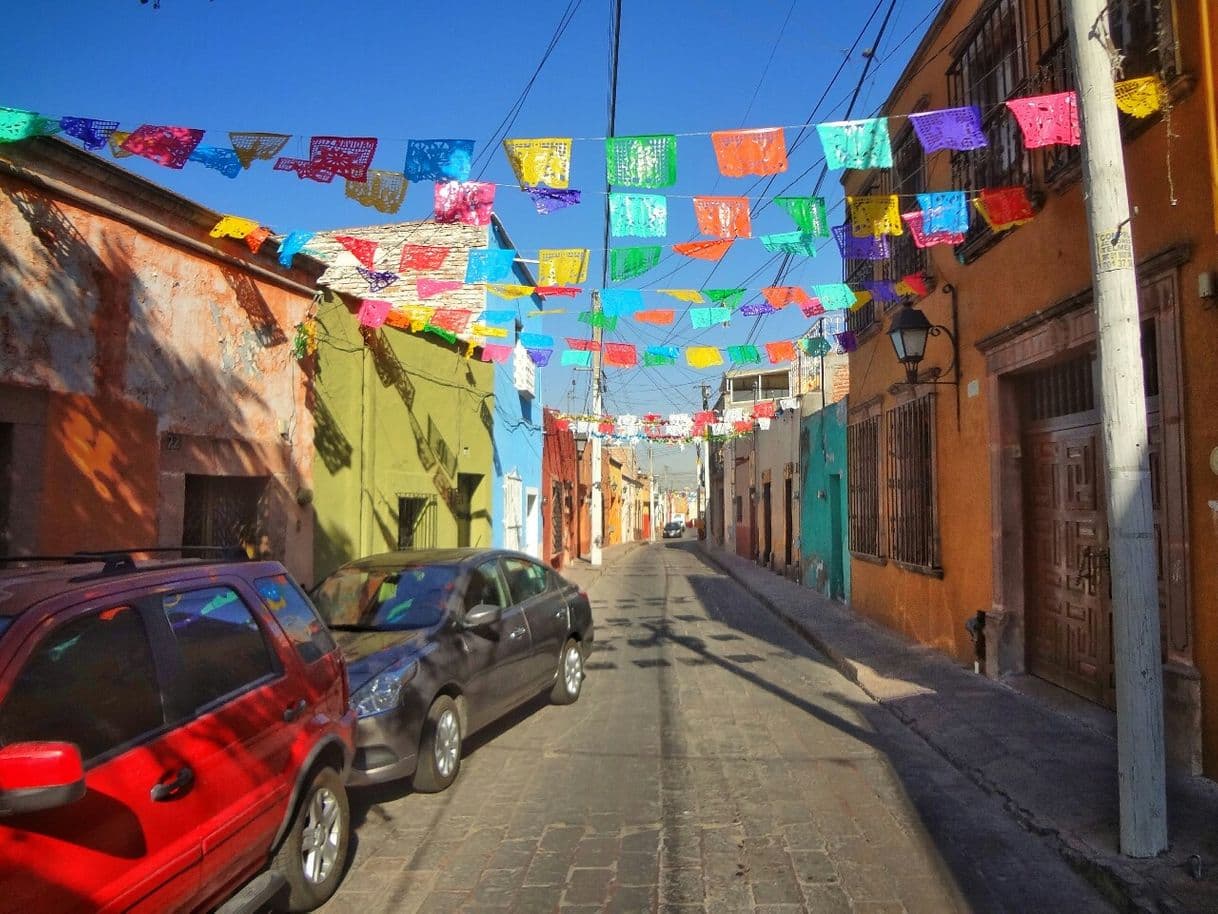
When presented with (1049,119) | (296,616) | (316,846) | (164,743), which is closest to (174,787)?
(164,743)

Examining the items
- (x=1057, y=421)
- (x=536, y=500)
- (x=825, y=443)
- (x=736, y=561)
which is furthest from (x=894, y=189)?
(x=736, y=561)

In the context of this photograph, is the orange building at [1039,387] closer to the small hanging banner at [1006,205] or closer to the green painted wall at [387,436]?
the small hanging banner at [1006,205]

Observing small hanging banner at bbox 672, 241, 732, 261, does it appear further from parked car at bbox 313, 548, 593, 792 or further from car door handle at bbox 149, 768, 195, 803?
car door handle at bbox 149, 768, 195, 803

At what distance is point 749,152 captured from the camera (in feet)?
24.1

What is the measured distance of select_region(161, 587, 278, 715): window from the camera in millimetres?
3350

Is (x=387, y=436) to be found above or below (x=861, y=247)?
below

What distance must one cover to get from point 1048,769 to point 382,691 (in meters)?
4.23

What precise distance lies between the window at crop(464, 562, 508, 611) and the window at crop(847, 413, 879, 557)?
7861 mm

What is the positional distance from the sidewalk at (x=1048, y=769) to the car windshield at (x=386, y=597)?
3.84 metres

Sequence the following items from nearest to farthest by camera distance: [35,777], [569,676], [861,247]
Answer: [35,777], [569,676], [861,247]

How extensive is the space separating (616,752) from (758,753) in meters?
1.04

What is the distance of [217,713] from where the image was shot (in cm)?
336

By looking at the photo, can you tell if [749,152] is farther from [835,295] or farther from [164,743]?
[164,743]

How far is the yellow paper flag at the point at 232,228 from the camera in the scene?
848 centimetres
